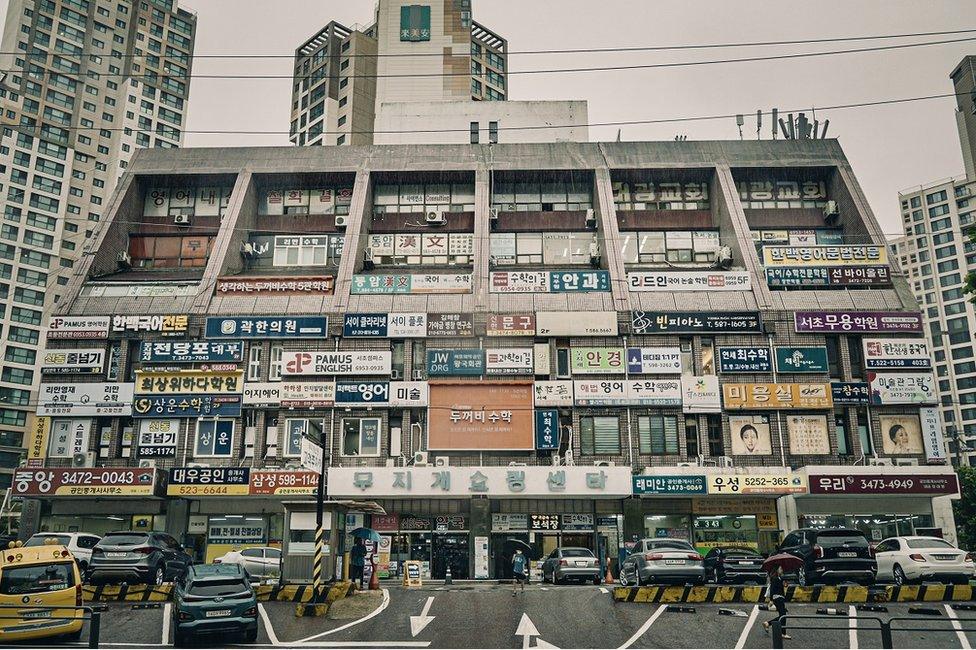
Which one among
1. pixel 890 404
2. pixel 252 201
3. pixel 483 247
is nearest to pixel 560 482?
pixel 483 247

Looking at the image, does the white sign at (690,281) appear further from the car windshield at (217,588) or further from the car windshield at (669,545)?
the car windshield at (217,588)

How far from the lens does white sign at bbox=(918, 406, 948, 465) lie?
41906 mm

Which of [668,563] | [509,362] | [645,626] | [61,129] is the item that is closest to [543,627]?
[645,626]

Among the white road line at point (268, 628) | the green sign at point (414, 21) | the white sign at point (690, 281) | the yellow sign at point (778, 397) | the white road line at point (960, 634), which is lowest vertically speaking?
the white road line at point (268, 628)

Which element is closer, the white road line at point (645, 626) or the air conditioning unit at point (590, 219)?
the white road line at point (645, 626)

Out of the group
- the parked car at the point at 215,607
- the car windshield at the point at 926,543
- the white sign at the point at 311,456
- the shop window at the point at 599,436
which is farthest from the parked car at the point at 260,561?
the car windshield at the point at 926,543

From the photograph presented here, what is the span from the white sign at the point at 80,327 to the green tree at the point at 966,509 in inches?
2529

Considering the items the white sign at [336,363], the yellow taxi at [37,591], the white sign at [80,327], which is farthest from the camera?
the white sign at [80,327]

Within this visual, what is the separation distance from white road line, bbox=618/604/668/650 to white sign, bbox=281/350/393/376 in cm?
2487

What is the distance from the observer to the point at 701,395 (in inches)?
1697

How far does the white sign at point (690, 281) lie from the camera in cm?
4569

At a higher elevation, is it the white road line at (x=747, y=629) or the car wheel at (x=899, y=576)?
the car wheel at (x=899, y=576)

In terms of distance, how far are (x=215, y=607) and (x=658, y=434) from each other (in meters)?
28.9

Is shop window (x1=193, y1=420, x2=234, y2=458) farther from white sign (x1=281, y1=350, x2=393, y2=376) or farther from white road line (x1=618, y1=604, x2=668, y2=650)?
white road line (x1=618, y1=604, x2=668, y2=650)
